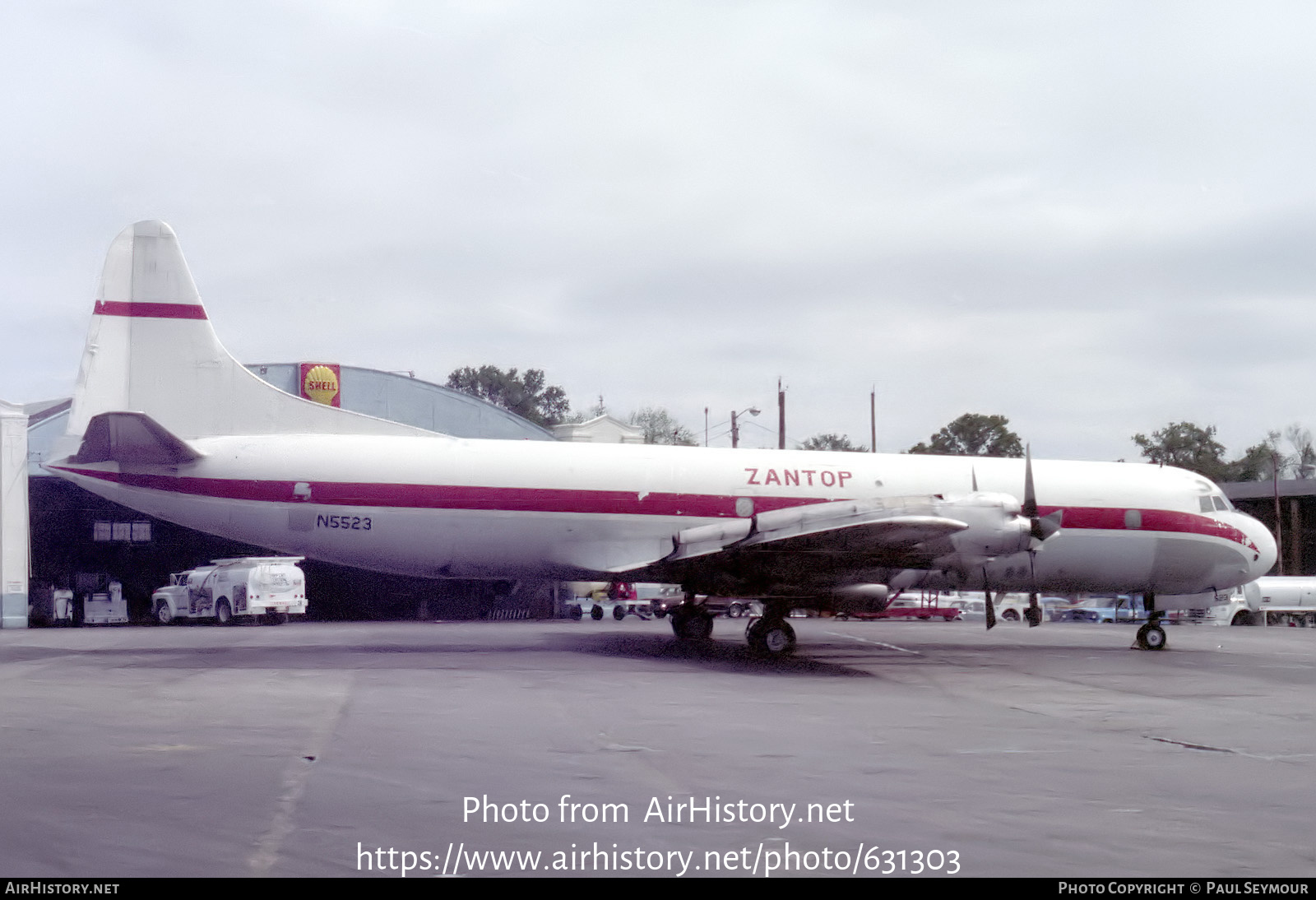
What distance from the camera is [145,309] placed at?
1917 centimetres

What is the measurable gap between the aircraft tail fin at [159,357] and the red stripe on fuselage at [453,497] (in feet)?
3.61

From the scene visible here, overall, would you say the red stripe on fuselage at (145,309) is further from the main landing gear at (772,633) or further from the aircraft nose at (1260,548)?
the aircraft nose at (1260,548)

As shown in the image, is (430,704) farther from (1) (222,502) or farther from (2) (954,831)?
(1) (222,502)

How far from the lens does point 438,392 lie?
43438mm

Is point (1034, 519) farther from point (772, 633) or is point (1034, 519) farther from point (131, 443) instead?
point (131, 443)

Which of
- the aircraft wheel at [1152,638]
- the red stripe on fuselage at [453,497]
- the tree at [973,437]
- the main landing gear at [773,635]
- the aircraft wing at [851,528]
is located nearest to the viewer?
the aircraft wing at [851,528]

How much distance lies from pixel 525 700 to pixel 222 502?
8.48 m

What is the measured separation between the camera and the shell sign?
39.8 meters

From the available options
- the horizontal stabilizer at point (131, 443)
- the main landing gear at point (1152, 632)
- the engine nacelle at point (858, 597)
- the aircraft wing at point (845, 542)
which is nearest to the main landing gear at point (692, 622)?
the aircraft wing at point (845, 542)

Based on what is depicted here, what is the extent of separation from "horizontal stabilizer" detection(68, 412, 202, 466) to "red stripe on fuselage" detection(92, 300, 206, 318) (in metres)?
1.98

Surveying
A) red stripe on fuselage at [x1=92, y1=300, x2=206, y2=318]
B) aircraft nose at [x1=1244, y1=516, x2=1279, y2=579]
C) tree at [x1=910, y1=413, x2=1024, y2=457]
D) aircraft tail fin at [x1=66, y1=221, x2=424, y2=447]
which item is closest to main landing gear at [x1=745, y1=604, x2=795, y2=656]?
aircraft tail fin at [x1=66, y1=221, x2=424, y2=447]

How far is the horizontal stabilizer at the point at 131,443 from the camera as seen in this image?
1749 centimetres

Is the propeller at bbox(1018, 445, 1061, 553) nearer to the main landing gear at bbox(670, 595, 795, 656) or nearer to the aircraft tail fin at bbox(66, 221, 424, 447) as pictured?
the main landing gear at bbox(670, 595, 795, 656)

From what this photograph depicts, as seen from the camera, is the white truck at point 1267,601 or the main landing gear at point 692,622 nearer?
the main landing gear at point 692,622
